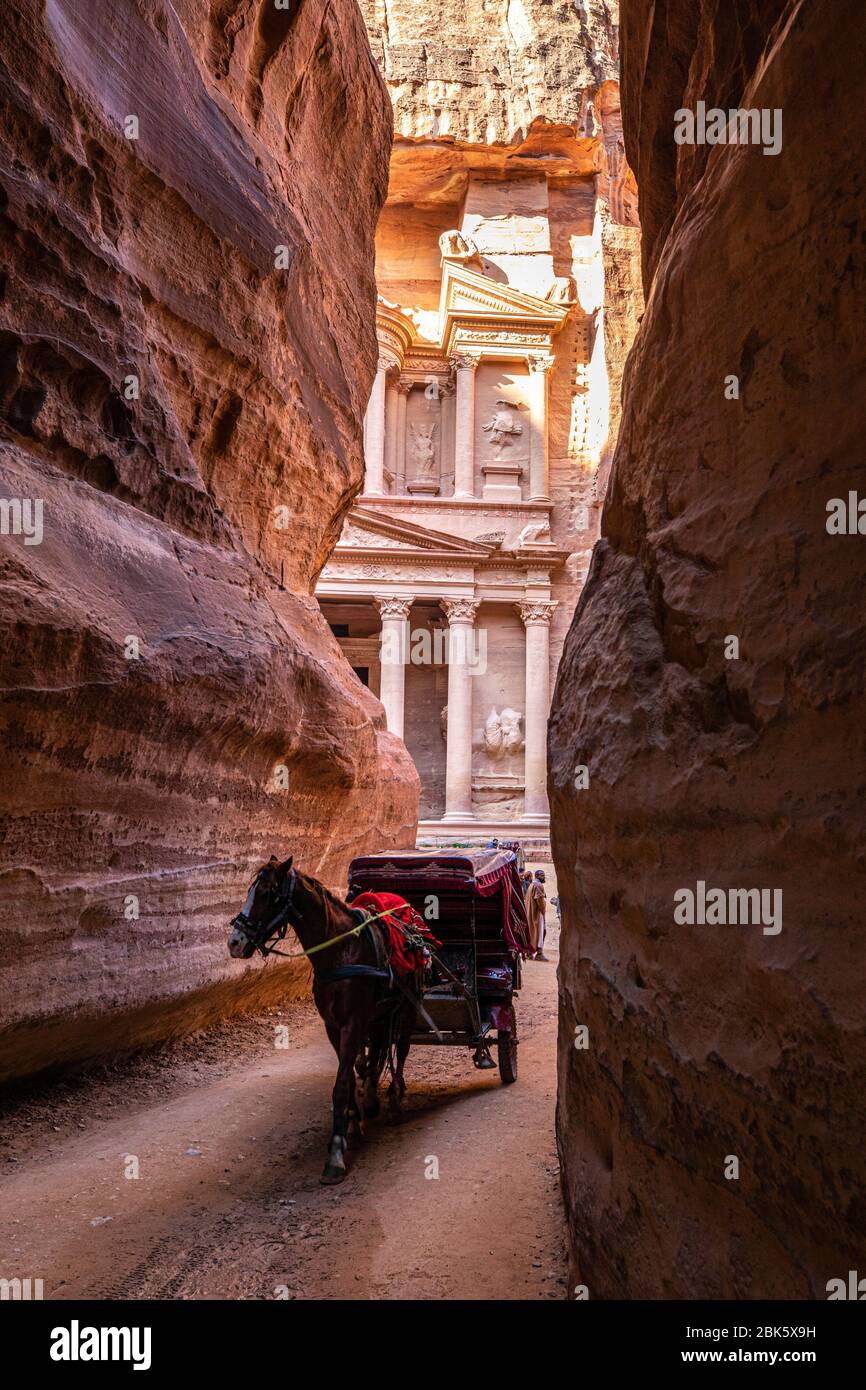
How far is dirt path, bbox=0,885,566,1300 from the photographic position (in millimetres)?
4039

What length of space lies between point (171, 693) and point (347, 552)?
24419mm

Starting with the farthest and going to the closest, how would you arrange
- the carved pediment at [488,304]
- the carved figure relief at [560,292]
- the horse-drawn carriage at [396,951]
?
the carved figure relief at [560,292]
the carved pediment at [488,304]
the horse-drawn carriage at [396,951]

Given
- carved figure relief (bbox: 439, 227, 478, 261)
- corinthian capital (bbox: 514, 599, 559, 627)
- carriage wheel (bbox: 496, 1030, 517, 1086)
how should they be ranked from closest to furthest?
carriage wheel (bbox: 496, 1030, 517, 1086) < corinthian capital (bbox: 514, 599, 559, 627) < carved figure relief (bbox: 439, 227, 478, 261)

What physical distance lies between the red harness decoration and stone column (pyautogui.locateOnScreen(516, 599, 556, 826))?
74.7 ft

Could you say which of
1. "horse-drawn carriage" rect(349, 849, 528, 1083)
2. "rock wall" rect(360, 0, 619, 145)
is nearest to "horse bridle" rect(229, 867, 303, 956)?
"horse-drawn carriage" rect(349, 849, 528, 1083)

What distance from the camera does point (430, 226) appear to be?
3709 centimetres

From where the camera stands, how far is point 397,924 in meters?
6.22

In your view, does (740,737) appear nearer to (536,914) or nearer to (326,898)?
(326,898)

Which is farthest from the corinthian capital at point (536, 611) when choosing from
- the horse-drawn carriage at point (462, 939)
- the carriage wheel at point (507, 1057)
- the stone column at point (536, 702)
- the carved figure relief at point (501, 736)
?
the carriage wheel at point (507, 1057)

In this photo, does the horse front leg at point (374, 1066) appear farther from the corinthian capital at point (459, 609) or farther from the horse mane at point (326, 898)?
the corinthian capital at point (459, 609)

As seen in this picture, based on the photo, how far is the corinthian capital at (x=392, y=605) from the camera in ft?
100

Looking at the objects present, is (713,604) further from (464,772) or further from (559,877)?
(464,772)

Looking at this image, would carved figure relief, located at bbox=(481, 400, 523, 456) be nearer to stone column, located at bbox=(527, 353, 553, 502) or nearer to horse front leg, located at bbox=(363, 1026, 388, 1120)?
stone column, located at bbox=(527, 353, 553, 502)

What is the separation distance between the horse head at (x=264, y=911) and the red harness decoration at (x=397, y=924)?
79cm
